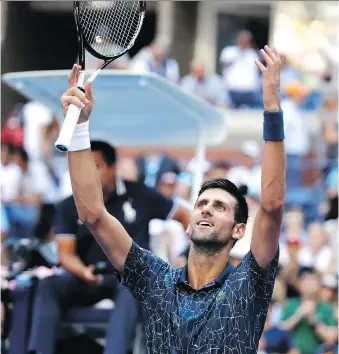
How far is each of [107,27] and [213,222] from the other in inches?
40.8

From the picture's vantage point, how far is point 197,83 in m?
14.1

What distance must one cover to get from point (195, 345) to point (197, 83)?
32.7ft

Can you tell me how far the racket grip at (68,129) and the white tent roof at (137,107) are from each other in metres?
2.97

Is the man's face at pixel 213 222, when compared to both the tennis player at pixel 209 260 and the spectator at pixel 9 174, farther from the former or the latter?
the spectator at pixel 9 174

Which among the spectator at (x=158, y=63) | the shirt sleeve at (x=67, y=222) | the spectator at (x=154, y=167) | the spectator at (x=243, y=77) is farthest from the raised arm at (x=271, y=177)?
the spectator at (x=158, y=63)

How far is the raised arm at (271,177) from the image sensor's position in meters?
4.34

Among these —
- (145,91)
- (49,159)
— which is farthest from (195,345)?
(49,159)

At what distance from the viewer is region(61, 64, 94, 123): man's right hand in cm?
433

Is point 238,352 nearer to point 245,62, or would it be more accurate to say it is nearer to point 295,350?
point 295,350

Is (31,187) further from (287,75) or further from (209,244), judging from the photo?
(209,244)

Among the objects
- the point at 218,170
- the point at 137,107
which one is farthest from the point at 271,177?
the point at 218,170

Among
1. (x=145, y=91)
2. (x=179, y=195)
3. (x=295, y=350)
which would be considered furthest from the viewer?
(x=179, y=195)

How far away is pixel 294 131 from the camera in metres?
12.8

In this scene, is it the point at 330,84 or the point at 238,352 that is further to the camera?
the point at 330,84
